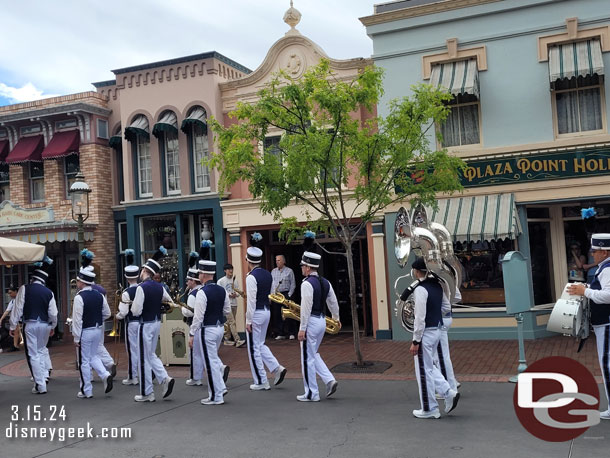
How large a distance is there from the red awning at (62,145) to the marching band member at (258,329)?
10.3 metres

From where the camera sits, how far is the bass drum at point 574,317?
7.43 meters

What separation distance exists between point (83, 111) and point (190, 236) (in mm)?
4629

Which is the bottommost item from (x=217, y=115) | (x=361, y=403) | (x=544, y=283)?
(x=361, y=403)

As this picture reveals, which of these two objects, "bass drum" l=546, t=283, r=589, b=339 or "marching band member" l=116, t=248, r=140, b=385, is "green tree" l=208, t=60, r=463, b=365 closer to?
"marching band member" l=116, t=248, r=140, b=385

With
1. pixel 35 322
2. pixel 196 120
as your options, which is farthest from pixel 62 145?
pixel 35 322

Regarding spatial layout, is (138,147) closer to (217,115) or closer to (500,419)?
(217,115)

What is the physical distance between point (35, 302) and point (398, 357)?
6446 mm

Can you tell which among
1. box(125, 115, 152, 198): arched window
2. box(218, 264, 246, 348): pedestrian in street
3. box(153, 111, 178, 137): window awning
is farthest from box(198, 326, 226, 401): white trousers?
box(125, 115, 152, 198): arched window

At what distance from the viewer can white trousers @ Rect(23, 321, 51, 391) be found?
33.7 ft

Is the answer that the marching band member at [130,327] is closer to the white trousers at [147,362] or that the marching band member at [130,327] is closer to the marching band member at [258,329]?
the white trousers at [147,362]

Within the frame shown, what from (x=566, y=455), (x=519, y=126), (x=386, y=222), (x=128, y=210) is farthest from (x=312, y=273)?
(x=128, y=210)

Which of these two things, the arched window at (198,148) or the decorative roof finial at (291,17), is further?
the arched window at (198,148)

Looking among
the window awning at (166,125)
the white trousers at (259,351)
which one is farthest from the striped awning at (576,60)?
the window awning at (166,125)

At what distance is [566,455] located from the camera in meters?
5.90
